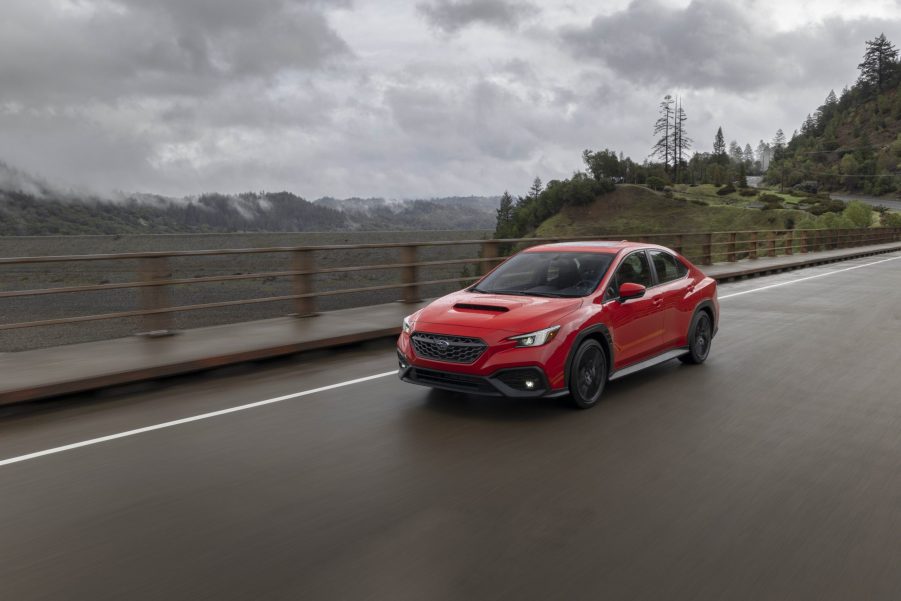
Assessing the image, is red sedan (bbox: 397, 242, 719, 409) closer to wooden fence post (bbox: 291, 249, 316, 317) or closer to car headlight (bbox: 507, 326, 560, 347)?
car headlight (bbox: 507, 326, 560, 347)

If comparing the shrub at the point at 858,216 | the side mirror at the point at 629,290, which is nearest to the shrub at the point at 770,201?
the shrub at the point at 858,216

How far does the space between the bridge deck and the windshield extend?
2.86 metres

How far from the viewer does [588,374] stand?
6.80 m

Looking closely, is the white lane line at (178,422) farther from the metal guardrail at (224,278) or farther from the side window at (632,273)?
the side window at (632,273)

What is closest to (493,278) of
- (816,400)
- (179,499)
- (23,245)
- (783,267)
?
(816,400)

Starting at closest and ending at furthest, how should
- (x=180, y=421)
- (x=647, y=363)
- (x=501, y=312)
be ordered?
(x=180, y=421) < (x=501, y=312) < (x=647, y=363)

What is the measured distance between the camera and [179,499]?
453cm

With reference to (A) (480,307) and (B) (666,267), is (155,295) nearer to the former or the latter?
(A) (480,307)

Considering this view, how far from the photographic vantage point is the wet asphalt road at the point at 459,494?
3514 mm

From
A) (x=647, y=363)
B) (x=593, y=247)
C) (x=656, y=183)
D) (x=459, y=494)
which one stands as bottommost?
(x=459, y=494)

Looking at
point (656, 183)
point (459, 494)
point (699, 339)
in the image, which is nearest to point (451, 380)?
point (459, 494)

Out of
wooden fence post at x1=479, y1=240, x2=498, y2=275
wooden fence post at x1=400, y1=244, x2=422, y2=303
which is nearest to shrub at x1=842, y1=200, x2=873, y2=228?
wooden fence post at x1=479, y1=240, x2=498, y2=275

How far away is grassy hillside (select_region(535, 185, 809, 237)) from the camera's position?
357 feet

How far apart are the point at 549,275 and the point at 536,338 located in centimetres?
135
